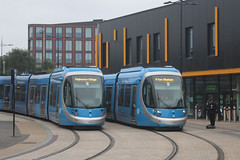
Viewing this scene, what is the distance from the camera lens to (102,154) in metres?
→ 14.3

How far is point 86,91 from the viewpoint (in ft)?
75.2

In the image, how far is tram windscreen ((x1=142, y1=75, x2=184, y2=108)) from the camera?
22.8m

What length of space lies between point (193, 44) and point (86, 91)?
16861 millimetres

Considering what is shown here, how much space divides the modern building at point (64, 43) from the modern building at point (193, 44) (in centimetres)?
6981

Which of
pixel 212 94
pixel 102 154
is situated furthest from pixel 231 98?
pixel 102 154

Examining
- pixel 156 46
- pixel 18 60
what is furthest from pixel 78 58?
pixel 156 46

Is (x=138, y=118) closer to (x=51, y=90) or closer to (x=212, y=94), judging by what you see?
(x=51, y=90)

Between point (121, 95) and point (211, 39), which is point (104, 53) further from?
point (121, 95)

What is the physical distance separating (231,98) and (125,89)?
1105cm

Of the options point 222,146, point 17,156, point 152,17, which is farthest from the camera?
point 152,17

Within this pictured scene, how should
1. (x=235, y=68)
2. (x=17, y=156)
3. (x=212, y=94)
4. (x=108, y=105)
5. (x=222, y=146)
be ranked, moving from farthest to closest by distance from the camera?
(x=212, y=94)
(x=235, y=68)
(x=108, y=105)
(x=222, y=146)
(x=17, y=156)

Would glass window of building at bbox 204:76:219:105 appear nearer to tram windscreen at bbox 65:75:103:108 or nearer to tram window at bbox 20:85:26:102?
tram window at bbox 20:85:26:102

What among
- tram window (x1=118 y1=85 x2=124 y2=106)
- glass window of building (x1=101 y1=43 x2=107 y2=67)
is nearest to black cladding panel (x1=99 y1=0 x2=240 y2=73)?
glass window of building (x1=101 y1=43 x2=107 y2=67)

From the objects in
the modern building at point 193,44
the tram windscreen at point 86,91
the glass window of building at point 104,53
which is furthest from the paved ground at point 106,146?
the glass window of building at point 104,53
